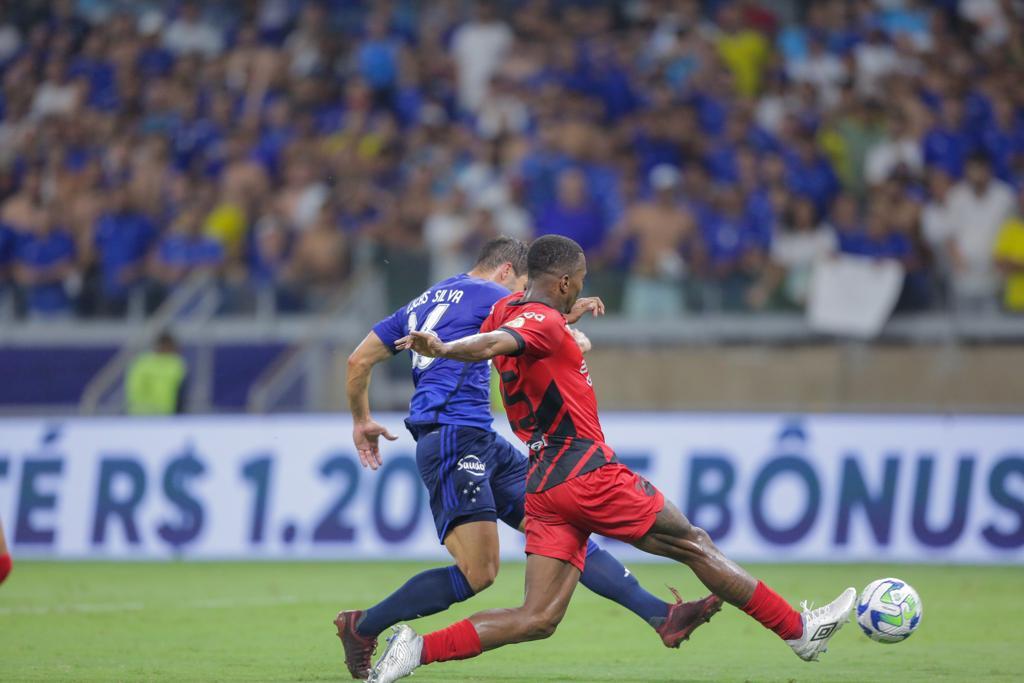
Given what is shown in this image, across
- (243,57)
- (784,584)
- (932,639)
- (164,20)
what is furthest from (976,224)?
(164,20)

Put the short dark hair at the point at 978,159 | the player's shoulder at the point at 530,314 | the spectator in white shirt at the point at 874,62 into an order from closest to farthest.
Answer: the player's shoulder at the point at 530,314 < the short dark hair at the point at 978,159 < the spectator in white shirt at the point at 874,62

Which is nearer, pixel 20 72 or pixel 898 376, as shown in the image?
pixel 898 376

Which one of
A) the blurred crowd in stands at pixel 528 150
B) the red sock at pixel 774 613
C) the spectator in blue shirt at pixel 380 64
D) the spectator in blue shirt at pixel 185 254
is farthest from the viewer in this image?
the spectator in blue shirt at pixel 380 64

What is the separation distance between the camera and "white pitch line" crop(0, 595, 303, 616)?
12336mm

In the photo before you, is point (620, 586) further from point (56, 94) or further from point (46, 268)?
point (56, 94)

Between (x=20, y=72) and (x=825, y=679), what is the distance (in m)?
19.9

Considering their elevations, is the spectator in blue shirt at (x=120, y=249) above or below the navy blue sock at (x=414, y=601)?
above

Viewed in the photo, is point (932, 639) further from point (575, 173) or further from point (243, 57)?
point (243, 57)

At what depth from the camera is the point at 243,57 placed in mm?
23438

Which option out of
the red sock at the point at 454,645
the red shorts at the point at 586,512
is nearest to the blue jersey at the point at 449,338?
the red shorts at the point at 586,512

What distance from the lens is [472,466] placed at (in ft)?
28.8

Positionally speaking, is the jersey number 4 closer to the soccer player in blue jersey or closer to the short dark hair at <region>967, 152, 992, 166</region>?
the soccer player in blue jersey

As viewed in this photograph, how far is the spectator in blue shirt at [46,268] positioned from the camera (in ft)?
67.4

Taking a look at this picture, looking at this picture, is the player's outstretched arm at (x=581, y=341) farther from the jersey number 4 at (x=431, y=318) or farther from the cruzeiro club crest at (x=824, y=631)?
the cruzeiro club crest at (x=824, y=631)
